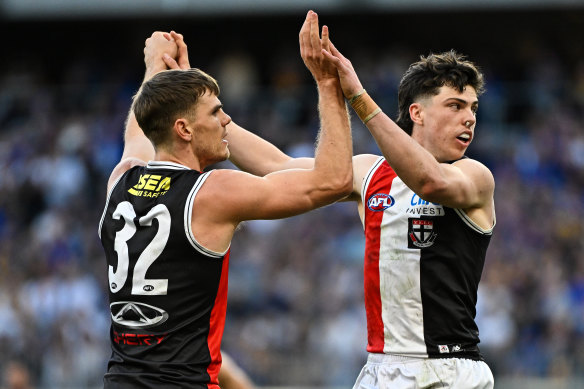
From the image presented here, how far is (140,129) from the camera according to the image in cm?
578

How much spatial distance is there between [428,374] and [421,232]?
0.81 m

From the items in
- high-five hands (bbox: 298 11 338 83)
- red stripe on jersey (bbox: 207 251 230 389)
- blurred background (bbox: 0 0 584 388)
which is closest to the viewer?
red stripe on jersey (bbox: 207 251 230 389)

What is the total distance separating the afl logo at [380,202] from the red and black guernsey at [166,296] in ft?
3.94

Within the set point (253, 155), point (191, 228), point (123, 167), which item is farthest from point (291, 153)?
point (191, 228)

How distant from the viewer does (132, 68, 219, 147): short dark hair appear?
493 cm

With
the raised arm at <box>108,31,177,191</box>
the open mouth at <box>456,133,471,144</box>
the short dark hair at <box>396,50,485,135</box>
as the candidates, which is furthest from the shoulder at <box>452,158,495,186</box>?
the raised arm at <box>108,31,177,191</box>

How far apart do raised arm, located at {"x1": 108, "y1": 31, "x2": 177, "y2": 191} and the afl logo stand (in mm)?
1364

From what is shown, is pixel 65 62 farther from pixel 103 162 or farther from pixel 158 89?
pixel 158 89

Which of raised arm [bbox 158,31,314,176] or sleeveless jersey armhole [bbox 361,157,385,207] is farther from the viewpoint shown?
raised arm [bbox 158,31,314,176]

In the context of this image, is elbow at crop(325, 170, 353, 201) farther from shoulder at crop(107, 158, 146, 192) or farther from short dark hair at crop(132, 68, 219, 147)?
shoulder at crop(107, 158, 146, 192)

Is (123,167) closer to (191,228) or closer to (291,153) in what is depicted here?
(191,228)

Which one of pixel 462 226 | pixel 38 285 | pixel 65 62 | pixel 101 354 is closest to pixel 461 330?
pixel 462 226

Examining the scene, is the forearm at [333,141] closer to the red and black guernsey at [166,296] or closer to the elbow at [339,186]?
the elbow at [339,186]

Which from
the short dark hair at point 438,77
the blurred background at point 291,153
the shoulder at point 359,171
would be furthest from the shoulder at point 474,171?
the blurred background at point 291,153
